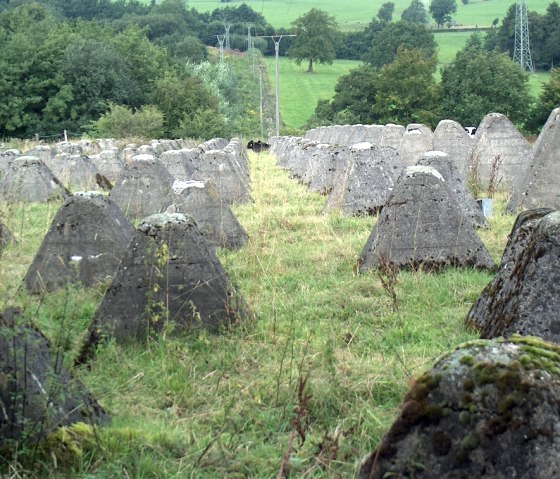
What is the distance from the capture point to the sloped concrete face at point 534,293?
209 inches

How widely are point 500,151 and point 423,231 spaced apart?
8.26 metres

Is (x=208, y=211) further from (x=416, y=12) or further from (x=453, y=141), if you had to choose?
(x=416, y=12)

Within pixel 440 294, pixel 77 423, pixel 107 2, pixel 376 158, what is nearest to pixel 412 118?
pixel 376 158

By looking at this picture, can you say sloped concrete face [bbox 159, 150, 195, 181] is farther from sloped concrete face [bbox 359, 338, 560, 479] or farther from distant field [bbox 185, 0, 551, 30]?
distant field [bbox 185, 0, 551, 30]

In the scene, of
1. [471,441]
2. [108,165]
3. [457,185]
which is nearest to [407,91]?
[108,165]

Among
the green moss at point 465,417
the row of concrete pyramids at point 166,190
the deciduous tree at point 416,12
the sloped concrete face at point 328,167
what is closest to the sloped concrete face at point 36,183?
the row of concrete pyramids at point 166,190

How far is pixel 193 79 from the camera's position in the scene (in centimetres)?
5228

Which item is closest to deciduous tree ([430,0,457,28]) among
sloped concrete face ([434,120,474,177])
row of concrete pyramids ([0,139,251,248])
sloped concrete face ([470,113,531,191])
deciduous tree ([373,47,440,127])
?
deciduous tree ([373,47,440,127])

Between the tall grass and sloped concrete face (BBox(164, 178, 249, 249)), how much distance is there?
826mm

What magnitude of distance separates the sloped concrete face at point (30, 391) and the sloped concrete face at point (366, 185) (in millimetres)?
8581

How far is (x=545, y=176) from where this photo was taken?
12211 mm

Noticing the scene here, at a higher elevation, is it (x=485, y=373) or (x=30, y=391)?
(x=485, y=373)

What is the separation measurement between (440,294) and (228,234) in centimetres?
337

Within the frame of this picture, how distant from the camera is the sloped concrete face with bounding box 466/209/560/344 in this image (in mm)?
5308
